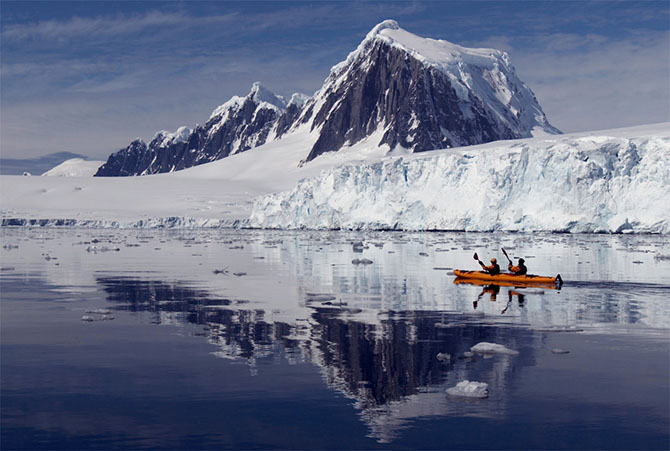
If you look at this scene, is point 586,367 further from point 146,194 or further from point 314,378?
point 146,194

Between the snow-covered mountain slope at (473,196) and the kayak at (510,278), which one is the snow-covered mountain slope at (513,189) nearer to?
the snow-covered mountain slope at (473,196)

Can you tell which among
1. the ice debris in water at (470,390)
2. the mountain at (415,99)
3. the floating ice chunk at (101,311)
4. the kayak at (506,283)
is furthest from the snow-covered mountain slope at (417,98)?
the ice debris in water at (470,390)

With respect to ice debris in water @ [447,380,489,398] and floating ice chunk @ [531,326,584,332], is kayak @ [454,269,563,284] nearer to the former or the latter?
floating ice chunk @ [531,326,584,332]

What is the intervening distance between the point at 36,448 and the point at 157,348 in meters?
4.62

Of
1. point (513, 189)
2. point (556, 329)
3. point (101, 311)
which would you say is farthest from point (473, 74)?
point (556, 329)

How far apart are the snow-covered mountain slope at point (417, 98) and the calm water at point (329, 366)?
12723 centimetres

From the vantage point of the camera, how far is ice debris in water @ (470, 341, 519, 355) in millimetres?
10820

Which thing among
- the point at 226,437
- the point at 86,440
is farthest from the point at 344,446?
the point at 86,440

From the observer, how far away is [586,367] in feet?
32.9

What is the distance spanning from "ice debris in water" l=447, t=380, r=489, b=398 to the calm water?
126 mm

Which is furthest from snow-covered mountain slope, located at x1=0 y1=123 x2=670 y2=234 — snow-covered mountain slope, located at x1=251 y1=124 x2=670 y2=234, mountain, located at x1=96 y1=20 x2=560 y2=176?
mountain, located at x1=96 y1=20 x2=560 y2=176

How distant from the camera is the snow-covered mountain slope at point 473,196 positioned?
169 ft

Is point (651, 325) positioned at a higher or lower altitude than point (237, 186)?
lower

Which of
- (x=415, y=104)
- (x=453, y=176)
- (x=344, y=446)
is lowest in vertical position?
(x=344, y=446)
